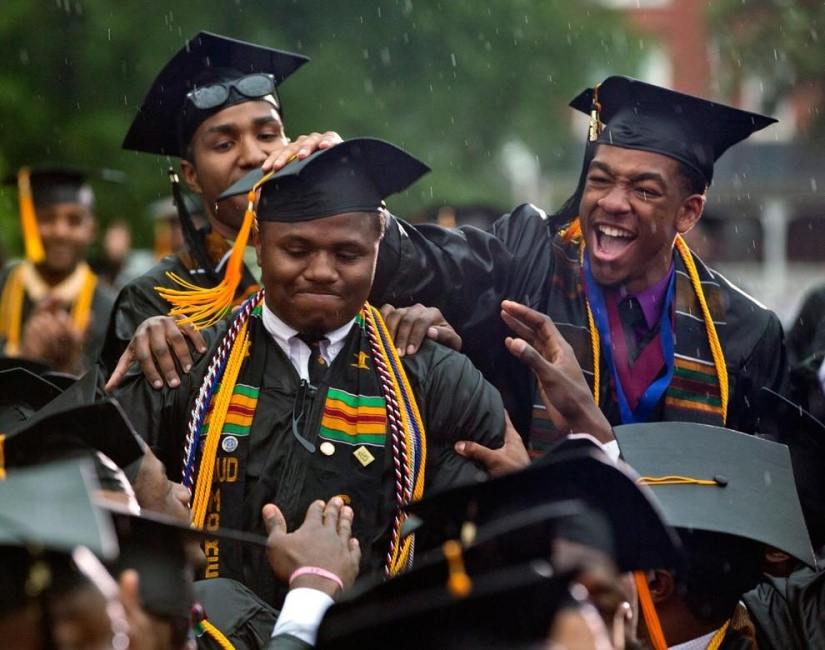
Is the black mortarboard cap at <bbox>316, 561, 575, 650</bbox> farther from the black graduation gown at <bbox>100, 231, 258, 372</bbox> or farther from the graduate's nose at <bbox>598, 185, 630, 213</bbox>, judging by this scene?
the black graduation gown at <bbox>100, 231, 258, 372</bbox>

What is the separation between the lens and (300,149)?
14.4 feet

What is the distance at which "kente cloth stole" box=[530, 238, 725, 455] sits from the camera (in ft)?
16.2

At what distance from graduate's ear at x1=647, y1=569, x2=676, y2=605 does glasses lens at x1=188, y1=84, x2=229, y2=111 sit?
2.56 meters

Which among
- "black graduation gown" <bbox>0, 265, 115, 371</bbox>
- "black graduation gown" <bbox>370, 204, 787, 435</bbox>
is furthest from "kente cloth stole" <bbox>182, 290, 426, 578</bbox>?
"black graduation gown" <bbox>0, 265, 115, 371</bbox>

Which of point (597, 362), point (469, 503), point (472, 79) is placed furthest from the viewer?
point (472, 79)

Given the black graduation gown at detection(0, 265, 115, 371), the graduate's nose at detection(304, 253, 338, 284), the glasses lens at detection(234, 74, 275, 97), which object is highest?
the glasses lens at detection(234, 74, 275, 97)

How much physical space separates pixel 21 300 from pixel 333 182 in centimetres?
469

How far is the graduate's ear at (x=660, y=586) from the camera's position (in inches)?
147

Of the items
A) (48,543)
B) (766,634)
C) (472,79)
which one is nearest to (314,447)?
(766,634)

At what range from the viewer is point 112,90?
1573 cm

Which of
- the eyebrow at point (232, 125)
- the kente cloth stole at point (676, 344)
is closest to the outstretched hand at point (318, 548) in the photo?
the kente cloth stole at point (676, 344)

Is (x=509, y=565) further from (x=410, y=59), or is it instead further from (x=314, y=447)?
(x=410, y=59)

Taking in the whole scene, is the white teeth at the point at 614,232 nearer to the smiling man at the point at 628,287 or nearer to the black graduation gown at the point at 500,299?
the smiling man at the point at 628,287

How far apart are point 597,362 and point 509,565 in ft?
7.23
